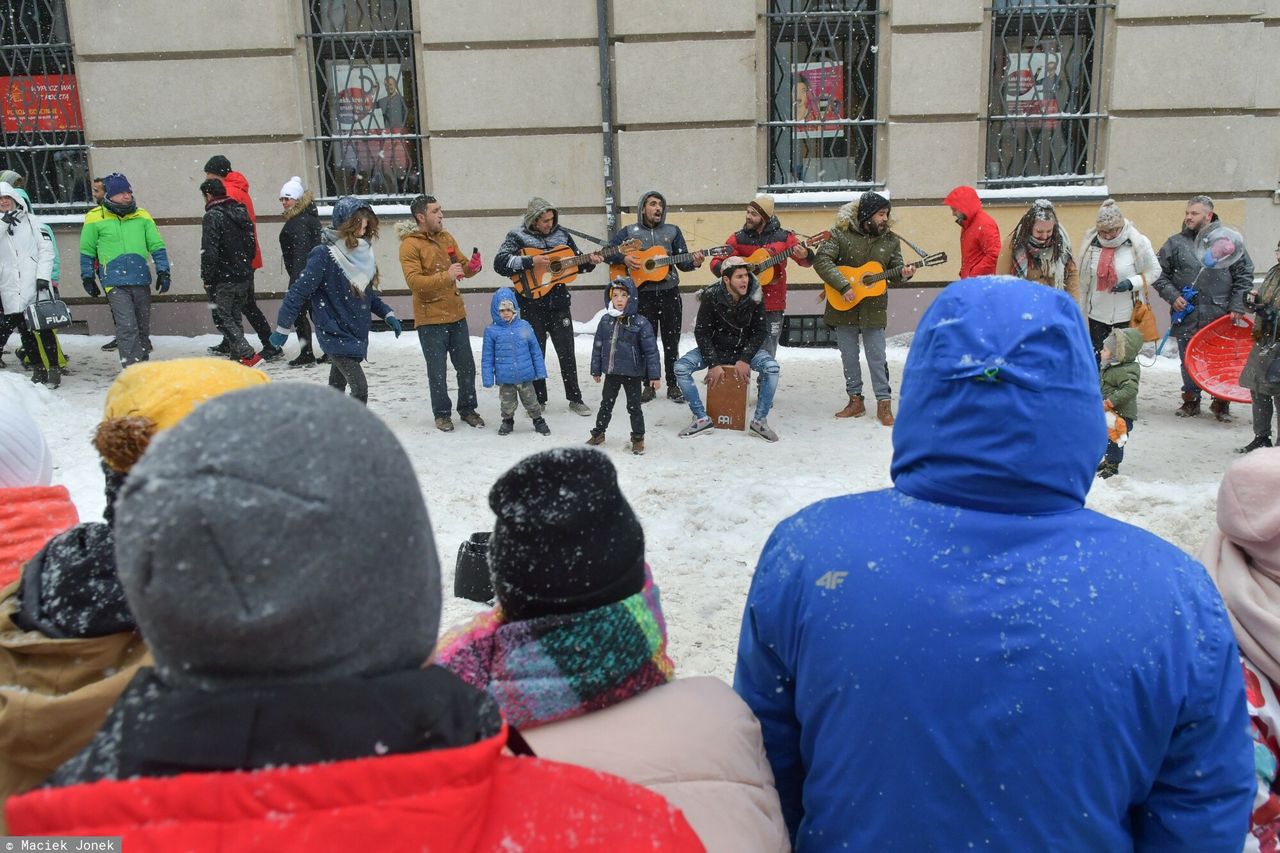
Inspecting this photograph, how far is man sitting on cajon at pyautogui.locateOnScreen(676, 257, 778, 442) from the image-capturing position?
7992mm

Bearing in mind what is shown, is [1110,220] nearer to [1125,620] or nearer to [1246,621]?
[1246,621]

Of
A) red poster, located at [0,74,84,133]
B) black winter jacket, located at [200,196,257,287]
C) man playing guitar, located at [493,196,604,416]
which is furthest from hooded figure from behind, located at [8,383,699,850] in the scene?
red poster, located at [0,74,84,133]

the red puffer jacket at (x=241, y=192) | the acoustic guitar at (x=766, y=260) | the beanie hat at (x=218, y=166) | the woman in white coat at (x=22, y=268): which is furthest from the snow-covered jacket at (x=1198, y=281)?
the woman in white coat at (x=22, y=268)

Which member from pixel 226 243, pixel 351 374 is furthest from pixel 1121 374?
pixel 226 243

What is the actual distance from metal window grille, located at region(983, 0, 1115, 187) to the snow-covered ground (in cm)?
263

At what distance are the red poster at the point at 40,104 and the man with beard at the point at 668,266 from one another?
6.90m

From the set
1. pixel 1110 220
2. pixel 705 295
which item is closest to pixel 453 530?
pixel 705 295

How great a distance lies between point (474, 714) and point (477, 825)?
0.35ft

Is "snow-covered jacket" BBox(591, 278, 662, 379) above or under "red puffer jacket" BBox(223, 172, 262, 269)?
under

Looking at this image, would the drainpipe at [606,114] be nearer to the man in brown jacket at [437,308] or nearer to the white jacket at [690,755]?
the man in brown jacket at [437,308]

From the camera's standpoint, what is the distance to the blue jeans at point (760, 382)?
8023 mm

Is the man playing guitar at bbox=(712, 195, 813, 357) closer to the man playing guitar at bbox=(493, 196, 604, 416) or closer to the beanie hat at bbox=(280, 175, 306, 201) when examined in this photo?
the man playing guitar at bbox=(493, 196, 604, 416)

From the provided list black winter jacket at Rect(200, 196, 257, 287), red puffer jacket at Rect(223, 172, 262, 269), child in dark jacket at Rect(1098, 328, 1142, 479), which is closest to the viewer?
child in dark jacket at Rect(1098, 328, 1142, 479)

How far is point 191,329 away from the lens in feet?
37.8
